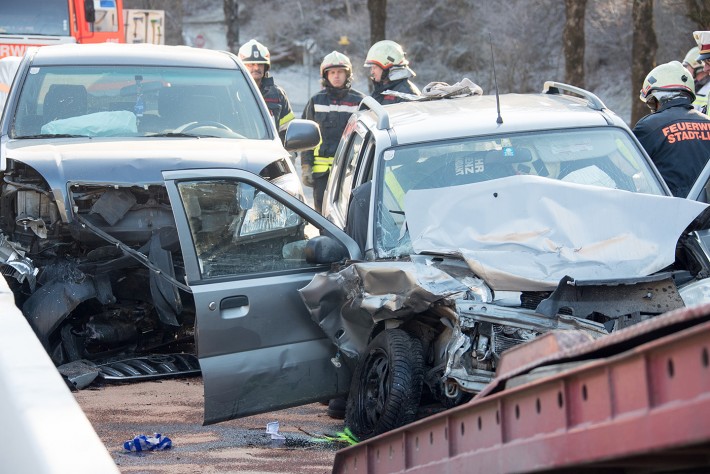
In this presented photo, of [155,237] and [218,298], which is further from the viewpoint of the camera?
[155,237]

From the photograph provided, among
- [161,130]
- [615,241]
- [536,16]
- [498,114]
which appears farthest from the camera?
[536,16]

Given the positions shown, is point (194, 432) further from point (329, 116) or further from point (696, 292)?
point (329, 116)

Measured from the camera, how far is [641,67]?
17094 millimetres

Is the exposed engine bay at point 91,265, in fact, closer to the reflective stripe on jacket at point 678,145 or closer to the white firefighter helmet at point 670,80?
the reflective stripe on jacket at point 678,145

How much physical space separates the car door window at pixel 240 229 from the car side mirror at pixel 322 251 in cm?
19

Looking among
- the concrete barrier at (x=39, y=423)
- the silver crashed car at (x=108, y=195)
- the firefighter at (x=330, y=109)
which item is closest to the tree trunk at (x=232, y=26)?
the firefighter at (x=330, y=109)


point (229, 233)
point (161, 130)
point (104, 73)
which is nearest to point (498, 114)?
point (229, 233)

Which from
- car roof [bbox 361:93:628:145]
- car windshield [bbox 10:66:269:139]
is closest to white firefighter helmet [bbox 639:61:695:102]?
car roof [bbox 361:93:628:145]

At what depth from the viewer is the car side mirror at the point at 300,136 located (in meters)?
7.97

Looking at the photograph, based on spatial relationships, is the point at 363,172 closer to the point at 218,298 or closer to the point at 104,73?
the point at 218,298

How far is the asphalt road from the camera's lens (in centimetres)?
553

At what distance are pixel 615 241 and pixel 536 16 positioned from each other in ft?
88.5

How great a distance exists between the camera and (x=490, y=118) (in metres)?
6.56

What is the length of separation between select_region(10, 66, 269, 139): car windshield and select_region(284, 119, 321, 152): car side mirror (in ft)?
0.67
